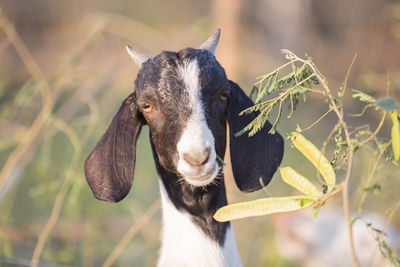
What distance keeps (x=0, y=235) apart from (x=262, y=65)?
12.3 ft

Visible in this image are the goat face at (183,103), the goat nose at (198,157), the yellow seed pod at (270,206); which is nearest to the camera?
the yellow seed pod at (270,206)

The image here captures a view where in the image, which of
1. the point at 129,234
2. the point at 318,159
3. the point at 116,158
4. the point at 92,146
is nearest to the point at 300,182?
the point at 318,159

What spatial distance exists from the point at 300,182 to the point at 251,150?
2.29 feet

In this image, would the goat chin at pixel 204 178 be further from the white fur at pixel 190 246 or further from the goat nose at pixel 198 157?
the white fur at pixel 190 246

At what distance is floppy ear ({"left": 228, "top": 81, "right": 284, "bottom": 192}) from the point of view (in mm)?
2273

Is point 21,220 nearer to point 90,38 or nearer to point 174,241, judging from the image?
point 90,38

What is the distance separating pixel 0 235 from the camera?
3936 millimetres

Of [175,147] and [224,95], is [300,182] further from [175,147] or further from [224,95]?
[224,95]

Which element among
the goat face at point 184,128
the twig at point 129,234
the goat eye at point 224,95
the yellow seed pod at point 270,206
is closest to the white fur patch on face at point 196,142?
the goat face at point 184,128

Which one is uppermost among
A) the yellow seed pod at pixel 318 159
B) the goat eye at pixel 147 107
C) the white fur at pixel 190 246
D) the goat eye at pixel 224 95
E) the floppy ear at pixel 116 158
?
the goat eye at pixel 224 95

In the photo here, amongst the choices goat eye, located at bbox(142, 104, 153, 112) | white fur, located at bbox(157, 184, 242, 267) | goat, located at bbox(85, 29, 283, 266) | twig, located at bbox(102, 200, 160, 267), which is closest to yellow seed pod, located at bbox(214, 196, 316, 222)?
goat, located at bbox(85, 29, 283, 266)

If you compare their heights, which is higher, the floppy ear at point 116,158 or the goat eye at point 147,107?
the goat eye at point 147,107

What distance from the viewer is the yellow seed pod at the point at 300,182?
1.57 meters

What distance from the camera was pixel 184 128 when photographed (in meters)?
1.98
